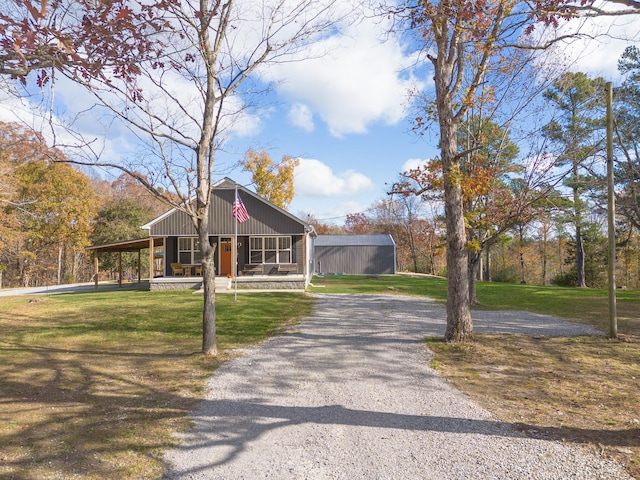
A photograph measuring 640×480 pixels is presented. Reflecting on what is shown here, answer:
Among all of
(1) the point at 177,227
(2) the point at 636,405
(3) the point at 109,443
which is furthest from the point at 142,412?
(1) the point at 177,227

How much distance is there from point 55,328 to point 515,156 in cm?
1372

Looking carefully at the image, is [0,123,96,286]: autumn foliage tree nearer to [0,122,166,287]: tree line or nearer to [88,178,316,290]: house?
[0,122,166,287]: tree line

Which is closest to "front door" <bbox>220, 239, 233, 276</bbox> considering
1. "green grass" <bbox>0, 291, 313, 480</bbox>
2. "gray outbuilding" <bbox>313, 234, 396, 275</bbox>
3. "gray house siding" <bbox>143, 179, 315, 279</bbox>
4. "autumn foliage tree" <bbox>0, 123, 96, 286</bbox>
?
"gray house siding" <bbox>143, 179, 315, 279</bbox>

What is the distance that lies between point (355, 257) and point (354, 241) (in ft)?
4.78

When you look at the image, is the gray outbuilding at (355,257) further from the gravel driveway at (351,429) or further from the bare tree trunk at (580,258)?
the gravel driveway at (351,429)

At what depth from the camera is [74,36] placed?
2.90 metres

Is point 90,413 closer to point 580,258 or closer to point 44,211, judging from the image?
point 580,258

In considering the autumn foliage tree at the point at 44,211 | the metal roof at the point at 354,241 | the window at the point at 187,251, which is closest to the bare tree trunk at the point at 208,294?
the window at the point at 187,251

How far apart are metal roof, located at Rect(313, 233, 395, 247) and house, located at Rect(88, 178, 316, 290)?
12.2 meters

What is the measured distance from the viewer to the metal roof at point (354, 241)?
32.4m

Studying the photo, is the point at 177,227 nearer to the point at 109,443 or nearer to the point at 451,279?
the point at 451,279

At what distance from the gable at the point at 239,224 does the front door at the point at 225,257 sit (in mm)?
859

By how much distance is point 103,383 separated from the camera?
17.4 feet

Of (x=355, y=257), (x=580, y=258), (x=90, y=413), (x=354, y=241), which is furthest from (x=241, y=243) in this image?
(x=580, y=258)
